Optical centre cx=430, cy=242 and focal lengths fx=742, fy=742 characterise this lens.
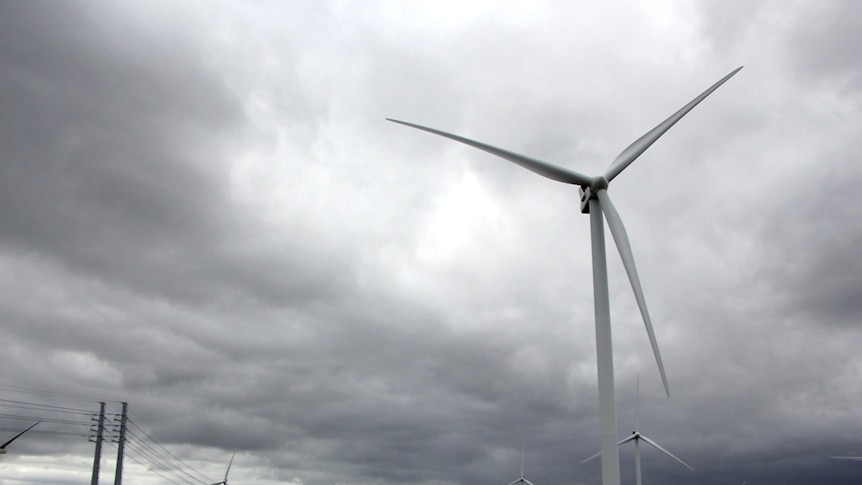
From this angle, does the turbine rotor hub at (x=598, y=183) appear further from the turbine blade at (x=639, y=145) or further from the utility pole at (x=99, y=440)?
the utility pole at (x=99, y=440)

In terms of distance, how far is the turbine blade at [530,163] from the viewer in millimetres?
56156

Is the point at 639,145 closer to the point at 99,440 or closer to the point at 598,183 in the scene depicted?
the point at 598,183

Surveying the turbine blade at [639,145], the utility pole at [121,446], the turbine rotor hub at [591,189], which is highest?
the turbine blade at [639,145]

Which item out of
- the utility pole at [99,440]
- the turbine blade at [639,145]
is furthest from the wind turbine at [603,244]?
the utility pole at [99,440]

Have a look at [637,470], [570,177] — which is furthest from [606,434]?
[637,470]

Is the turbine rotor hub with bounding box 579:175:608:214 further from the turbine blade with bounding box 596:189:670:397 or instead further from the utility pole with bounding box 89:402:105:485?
the utility pole with bounding box 89:402:105:485

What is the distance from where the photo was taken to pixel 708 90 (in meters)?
55.0

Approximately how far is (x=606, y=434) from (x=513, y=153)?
78.1 ft

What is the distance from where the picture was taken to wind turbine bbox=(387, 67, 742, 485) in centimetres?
4538

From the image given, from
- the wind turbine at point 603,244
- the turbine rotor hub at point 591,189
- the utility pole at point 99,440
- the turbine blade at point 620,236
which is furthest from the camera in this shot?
the utility pole at point 99,440

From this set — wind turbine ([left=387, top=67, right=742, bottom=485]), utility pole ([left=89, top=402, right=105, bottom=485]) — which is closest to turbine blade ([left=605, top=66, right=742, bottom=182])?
wind turbine ([left=387, top=67, right=742, bottom=485])

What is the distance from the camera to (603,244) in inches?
2073

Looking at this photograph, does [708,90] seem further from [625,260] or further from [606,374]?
[606,374]

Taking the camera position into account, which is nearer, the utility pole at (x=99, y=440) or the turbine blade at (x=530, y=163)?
the turbine blade at (x=530, y=163)
